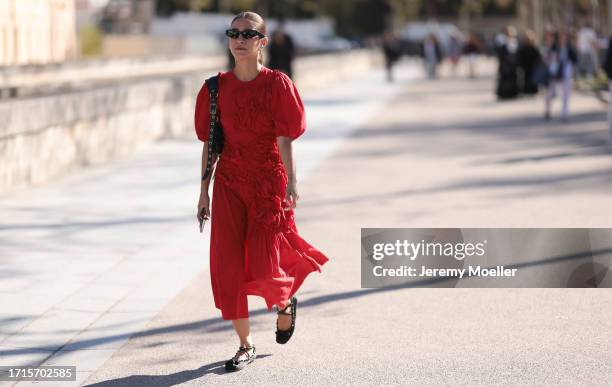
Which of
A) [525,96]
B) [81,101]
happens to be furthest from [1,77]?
[81,101]

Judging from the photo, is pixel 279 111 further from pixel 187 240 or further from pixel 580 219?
pixel 580 219

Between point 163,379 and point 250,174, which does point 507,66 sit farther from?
point 163,379

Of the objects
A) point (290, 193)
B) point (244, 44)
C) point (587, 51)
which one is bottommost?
point (587, 51)

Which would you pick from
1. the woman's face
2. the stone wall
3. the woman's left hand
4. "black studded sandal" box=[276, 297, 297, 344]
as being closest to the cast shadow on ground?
"black studded sandal" box=[276, 297, 297, 344]

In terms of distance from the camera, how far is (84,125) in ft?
51.4

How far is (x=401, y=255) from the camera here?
937 centimetres

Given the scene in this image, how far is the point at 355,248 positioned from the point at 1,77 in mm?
24488

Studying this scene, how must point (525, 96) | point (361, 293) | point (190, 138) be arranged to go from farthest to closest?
point (525, 96) < point (190, 138) < point (361, 293)

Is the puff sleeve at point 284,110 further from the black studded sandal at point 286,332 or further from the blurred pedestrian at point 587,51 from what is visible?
the blurred pedestrian at point 587,51

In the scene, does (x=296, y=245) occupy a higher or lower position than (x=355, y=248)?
higher

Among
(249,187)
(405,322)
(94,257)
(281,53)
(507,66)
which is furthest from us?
(507,66)

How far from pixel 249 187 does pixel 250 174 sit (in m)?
0.06

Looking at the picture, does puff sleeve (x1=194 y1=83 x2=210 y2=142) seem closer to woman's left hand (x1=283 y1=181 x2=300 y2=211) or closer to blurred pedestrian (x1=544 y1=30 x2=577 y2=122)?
woman's left hand (x1=283 y1=181 x2=300 y2=211)

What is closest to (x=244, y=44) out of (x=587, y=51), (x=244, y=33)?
(x=244, y=33)
